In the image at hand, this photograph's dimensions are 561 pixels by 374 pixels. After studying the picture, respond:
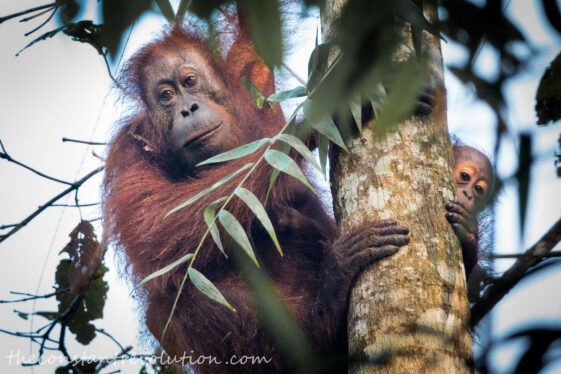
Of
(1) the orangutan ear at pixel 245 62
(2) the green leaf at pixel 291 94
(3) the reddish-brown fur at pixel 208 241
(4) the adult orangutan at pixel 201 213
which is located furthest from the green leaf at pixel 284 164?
(1) the orangutan ear at pixel 245 62

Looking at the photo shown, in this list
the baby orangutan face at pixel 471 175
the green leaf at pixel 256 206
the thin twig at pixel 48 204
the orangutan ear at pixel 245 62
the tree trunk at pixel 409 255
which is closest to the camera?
the tree trunk at pixel 409 255

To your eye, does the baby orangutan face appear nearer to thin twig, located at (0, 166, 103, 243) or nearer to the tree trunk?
the tree trunk

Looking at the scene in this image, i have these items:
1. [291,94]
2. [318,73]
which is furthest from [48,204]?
[318,73]

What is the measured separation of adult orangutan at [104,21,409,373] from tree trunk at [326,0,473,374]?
0.28 metres

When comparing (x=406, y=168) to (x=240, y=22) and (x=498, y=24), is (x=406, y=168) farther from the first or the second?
(x=240, y=22)

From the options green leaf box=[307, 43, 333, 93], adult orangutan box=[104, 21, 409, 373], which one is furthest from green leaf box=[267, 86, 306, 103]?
adult orangutan box=[104, 21, 409, 373]

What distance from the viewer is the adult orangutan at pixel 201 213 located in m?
3.01

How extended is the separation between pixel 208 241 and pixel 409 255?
1617mm

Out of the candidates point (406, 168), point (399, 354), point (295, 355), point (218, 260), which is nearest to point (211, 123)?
point (218, 260)

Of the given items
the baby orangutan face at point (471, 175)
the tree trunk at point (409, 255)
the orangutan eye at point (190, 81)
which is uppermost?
the orangutan eye at point (190, 81)

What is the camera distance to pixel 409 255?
1969 mm

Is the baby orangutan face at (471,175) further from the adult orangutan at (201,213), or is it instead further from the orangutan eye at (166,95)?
the orangutan eye at (166,95)

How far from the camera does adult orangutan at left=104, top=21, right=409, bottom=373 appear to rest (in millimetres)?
3014

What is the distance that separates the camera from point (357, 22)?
0.90 meters
